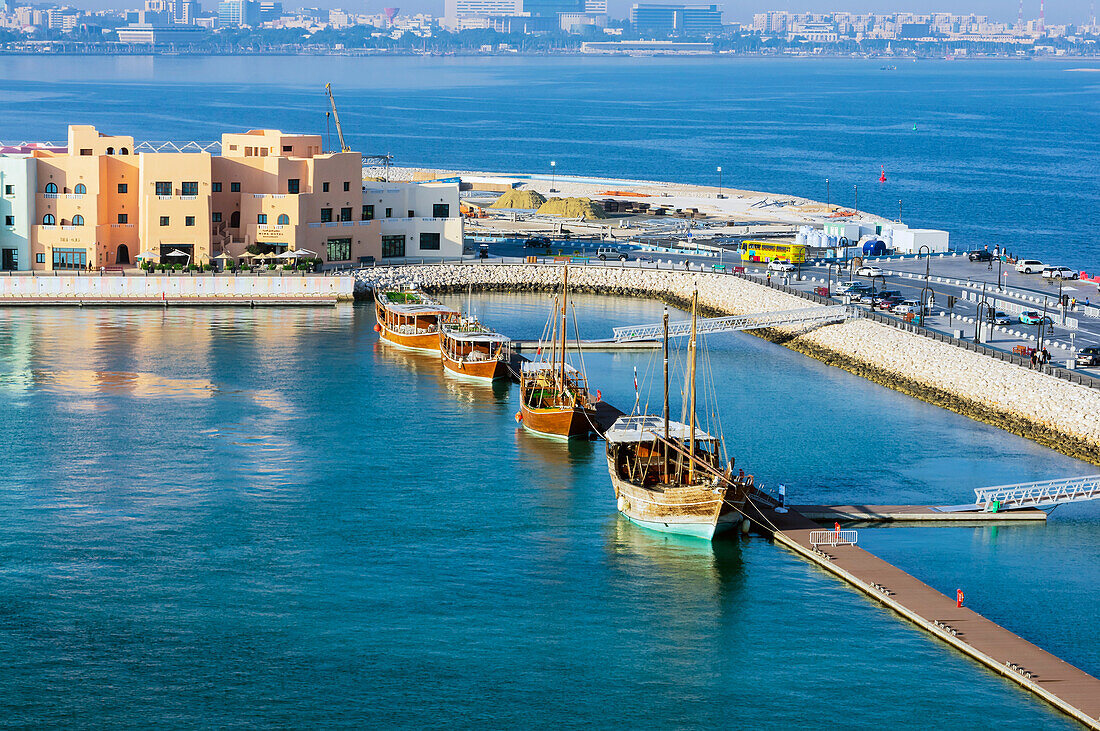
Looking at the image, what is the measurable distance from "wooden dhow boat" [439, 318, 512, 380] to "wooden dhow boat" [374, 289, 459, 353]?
3.39 metres

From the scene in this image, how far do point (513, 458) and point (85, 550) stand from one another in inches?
728

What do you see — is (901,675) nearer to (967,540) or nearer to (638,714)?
(638,714)

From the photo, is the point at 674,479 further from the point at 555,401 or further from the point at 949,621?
the point at 949,621

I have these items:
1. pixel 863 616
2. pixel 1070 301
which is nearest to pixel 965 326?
pixel 1070 301

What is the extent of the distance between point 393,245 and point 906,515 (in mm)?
60927

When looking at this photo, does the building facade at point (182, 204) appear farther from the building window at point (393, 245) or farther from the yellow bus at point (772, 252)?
the yellow bus at point (772, 252)

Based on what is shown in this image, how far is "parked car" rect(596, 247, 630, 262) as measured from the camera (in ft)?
345

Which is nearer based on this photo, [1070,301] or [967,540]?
[967,540]

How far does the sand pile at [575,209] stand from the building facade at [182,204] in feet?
97.2

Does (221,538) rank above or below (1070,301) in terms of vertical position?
below

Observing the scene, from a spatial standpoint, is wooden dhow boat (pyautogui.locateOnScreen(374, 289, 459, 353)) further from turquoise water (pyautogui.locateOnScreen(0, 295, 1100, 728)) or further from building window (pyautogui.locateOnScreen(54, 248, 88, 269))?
building window (pyautogui.locateOnScreen(54, 248, 88, 269))

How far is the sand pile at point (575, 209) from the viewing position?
132 m

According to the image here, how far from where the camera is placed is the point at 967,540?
5028 centimetres

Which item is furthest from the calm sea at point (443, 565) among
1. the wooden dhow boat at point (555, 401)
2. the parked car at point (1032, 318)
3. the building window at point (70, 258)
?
the building window at point (70, 258)
